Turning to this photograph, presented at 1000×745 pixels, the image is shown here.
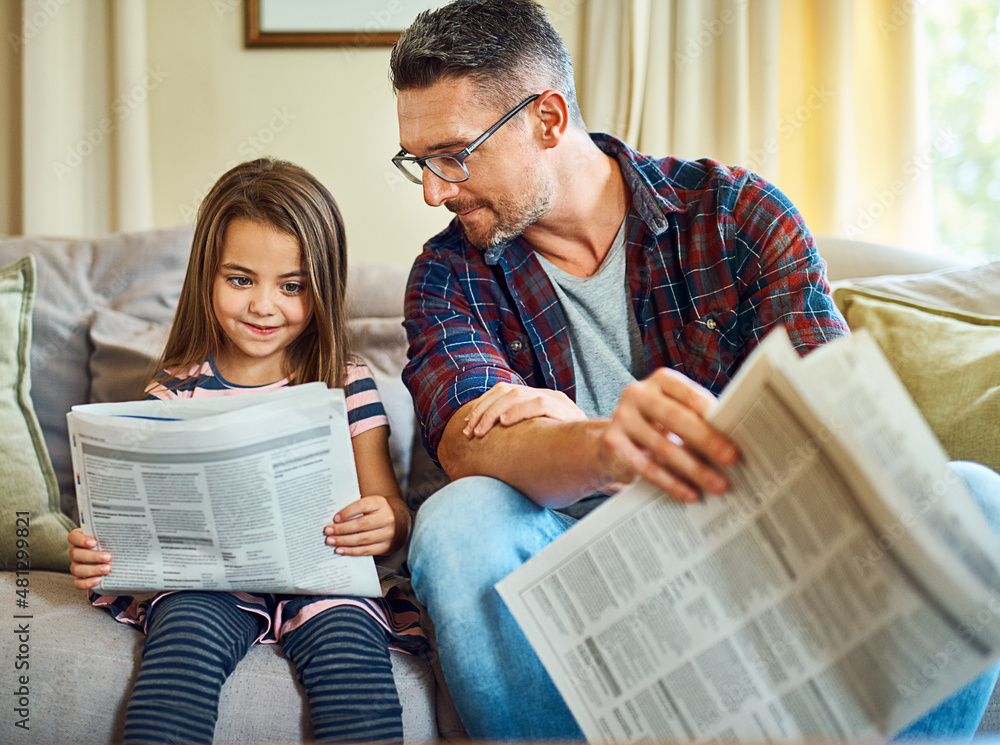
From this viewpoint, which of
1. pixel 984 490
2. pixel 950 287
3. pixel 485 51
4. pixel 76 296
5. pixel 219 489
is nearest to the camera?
pixel 984 490

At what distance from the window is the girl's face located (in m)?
1.73

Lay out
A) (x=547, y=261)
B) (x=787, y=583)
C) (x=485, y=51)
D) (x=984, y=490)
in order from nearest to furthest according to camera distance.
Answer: (x=787, y=583), (x=984, y=490), (x=485, y=51), (x=547, y=261)

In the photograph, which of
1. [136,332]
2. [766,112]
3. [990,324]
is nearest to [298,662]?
[136,332]

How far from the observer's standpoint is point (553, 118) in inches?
46.2

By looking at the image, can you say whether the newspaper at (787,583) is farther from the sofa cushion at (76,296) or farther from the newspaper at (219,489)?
the sofa cushion at (76,296)

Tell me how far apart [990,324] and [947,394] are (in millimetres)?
180

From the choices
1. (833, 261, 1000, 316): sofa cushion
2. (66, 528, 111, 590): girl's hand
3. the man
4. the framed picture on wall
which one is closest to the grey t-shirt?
the man

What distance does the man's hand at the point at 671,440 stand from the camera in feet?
1.96

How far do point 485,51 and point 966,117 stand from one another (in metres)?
1.56

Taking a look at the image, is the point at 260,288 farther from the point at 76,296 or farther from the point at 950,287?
the point at 950,287

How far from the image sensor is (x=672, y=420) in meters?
0.62

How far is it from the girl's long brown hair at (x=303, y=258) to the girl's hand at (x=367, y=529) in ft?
0.91

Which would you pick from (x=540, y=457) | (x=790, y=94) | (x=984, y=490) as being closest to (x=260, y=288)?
(x=540, y=457)

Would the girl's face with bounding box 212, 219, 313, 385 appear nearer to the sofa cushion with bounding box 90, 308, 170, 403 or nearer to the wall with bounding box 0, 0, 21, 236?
the sofa cushion with bounding box 90, 308, 170, 403
